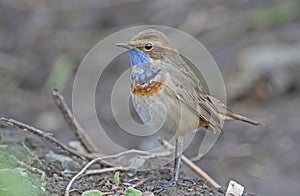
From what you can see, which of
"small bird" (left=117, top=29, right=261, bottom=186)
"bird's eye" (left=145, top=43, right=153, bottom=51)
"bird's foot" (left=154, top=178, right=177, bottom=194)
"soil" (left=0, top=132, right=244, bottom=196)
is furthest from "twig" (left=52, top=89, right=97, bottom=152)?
"bird's foot" (left=154, top=178, right=177, bottom=194)

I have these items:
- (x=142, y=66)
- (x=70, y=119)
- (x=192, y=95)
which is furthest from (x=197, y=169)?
(x=70, y=119)

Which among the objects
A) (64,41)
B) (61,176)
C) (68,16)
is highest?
(68,16)

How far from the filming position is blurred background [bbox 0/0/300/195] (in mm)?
6793

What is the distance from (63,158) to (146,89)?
0.66 meters

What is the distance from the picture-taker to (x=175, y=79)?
4.32 meters

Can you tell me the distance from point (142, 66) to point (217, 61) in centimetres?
394

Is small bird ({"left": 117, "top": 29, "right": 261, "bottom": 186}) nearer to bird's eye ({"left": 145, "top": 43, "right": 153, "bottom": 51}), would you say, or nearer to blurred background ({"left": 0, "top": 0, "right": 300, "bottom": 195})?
bird's eye ({"left": 145, "top": 43, "right": 153, "bottom": 51})

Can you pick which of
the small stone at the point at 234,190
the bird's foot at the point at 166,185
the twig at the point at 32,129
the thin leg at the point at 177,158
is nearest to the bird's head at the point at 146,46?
the thin leg at the point at 177,158

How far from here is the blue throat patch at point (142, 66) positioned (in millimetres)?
4266

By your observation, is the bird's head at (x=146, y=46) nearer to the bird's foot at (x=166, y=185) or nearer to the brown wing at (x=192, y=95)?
the brown wing at (x=192, y=95)

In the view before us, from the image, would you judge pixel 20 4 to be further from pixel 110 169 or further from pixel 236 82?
pixel 110 169

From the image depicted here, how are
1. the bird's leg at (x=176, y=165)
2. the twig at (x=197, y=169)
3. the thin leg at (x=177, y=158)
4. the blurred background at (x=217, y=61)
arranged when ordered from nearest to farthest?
the bird's leg at (x=176, y=165) → the thin leg at (x=177, y=158) → the twig at (x=197, y=169) → the blurred background at (x=217, y=61)

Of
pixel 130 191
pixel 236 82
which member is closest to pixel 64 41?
pixel 236 82

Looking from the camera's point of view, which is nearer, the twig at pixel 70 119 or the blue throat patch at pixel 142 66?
the blue throat patch at pixel 142 66
